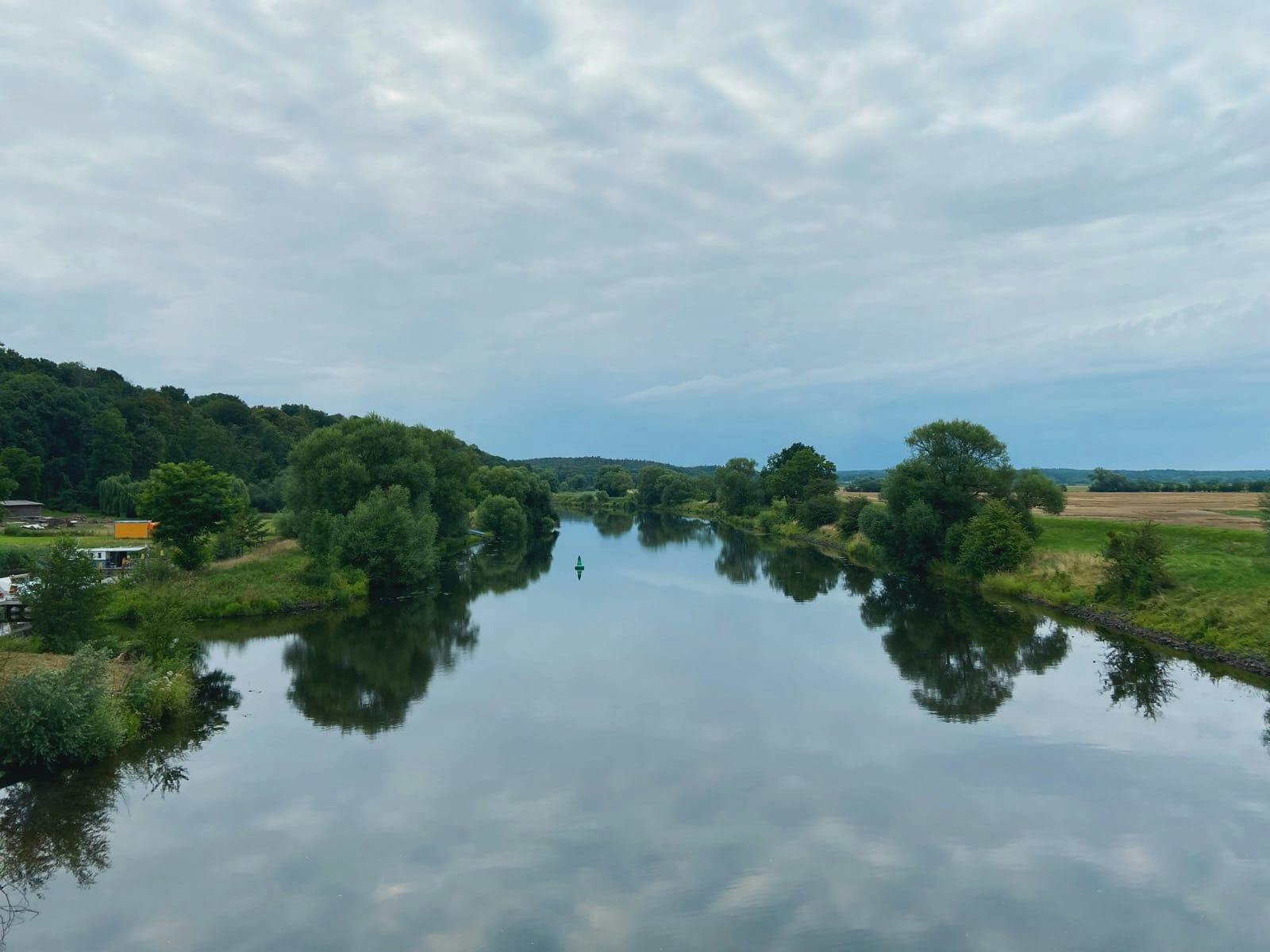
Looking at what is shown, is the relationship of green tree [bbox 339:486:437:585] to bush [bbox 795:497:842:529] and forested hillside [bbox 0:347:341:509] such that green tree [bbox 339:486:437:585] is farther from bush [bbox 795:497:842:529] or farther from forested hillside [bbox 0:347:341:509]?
bush [bbox 795:497:842:529]

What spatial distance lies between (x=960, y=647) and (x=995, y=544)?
12.9m

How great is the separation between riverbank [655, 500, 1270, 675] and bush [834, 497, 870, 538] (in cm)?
1690

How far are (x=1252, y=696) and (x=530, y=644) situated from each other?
66.4ft

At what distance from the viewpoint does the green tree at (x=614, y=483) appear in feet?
468

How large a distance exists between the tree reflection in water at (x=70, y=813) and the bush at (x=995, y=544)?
110ft

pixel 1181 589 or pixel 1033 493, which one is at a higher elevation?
pixel 1033 493

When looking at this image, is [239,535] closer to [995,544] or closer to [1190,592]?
[995,544]

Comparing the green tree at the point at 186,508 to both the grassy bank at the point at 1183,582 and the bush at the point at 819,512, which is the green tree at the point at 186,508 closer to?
the grassy bank at the point at 1183,582

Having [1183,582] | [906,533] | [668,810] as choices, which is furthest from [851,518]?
[668,810]

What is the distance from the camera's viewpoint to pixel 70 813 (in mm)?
13195

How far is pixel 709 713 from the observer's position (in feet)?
Result: 63.4

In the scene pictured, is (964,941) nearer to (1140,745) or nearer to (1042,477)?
(1140,745)

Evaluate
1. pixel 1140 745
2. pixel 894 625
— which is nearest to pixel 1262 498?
pixel 894 625

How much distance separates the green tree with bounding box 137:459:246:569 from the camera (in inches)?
1280
